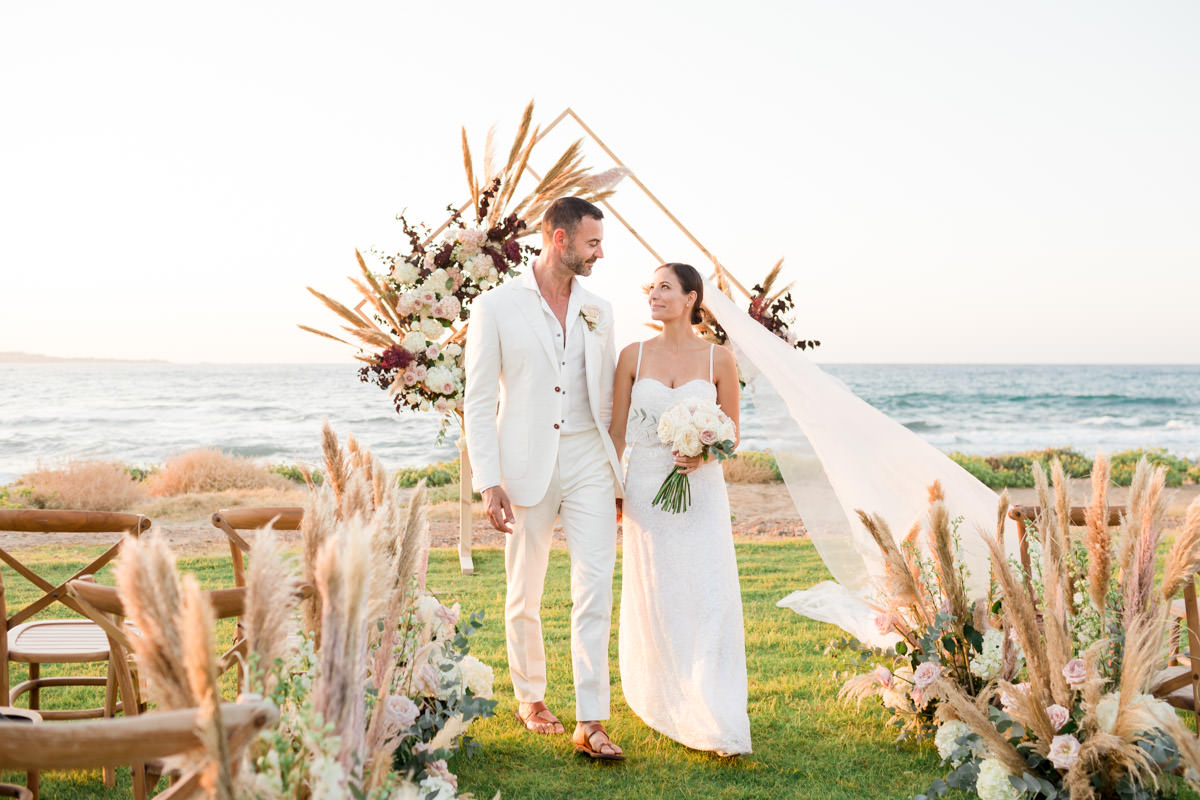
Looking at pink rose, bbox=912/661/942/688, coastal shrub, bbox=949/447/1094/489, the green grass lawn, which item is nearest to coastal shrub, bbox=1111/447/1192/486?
coastal shrub, bbox=949/447/1094/489

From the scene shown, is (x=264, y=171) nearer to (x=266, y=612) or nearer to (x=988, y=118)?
(x=988, y=118)

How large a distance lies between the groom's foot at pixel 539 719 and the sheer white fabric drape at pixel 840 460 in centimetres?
178

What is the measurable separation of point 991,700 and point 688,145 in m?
16.5

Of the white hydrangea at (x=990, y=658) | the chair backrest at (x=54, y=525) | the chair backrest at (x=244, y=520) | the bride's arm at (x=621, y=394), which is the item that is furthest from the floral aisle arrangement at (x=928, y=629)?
the chair backrest at (x=54, y=525)

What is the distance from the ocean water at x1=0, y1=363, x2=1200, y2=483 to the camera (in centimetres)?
3045

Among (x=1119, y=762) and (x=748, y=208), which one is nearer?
(x=1119, y=762)

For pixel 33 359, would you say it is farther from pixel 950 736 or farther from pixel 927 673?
pixel 950 736

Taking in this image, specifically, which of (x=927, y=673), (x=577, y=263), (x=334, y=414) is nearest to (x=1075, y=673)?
(x=927, y=673)

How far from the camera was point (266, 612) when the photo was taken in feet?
4.48

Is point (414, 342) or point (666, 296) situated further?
point (414, 342)

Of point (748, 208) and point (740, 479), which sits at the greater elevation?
point (748, 208)

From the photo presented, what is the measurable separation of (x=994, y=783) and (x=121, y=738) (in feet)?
9.63

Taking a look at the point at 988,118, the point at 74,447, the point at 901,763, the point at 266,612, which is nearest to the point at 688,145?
the point at 988,118

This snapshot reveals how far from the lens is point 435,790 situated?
2.58 meters
